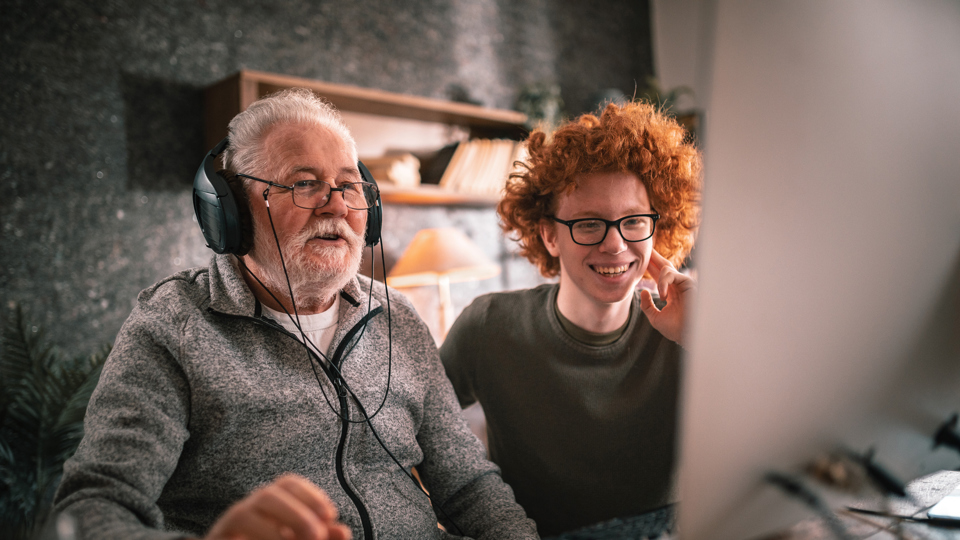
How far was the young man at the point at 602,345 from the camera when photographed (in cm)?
100

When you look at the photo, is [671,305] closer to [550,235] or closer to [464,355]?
[550,235]

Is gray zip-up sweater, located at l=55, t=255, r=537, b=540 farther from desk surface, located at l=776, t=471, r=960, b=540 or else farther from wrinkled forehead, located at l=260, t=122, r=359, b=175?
desk surface, located at l=776, t=471, r=960, b=540

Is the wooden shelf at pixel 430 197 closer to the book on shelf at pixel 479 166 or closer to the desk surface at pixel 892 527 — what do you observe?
the book on shelf at pixel 479 166

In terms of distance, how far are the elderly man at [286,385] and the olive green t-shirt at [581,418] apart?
0.14m

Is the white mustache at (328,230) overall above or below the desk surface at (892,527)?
above

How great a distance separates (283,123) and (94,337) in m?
1.36

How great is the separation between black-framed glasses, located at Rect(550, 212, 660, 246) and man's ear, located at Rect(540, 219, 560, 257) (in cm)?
10

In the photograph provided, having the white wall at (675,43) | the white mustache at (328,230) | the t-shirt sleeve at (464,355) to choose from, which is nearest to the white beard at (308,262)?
the white mustache at (328,230)

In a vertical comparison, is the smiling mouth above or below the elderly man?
above

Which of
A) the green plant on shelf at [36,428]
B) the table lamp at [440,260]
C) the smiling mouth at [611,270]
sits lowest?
the green plant on shelf at [36,428]

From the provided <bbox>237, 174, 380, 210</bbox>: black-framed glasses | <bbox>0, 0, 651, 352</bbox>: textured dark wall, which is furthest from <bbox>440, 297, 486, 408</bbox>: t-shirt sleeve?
<bbox>0, 0, 651, 352</bbox>: textured dark wall

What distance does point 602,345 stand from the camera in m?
1.07

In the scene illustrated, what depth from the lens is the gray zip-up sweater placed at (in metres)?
0.63

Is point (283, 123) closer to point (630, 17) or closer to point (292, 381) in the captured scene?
point (292, 381)
